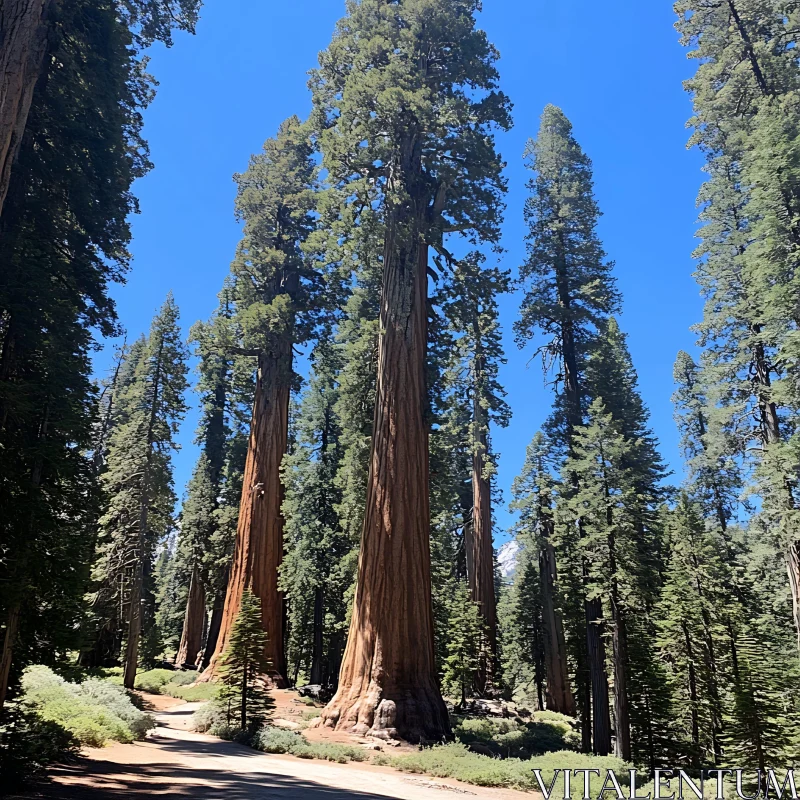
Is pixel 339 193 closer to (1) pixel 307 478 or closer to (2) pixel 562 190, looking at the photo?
(2) pixel 562 190

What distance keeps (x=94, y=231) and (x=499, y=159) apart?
10932 mm

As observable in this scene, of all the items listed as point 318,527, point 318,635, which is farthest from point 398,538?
point 318,635

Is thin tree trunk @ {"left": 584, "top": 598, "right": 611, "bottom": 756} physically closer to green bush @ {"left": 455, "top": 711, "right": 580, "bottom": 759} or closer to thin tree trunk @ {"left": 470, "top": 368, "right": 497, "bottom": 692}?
green bush @ {"left": 455, "top": 711, "right": 580, "bottom": 759}

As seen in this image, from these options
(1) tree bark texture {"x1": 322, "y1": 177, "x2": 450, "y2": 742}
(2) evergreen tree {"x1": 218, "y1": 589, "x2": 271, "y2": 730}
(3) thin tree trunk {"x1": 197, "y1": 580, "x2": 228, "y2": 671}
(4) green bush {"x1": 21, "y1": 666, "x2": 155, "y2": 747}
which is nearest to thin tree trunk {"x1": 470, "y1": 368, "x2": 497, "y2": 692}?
(1) tree bark texture {"x1": 322, "y1": 177, "x2": 450, "y2": 742}

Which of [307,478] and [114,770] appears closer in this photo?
[114,770]

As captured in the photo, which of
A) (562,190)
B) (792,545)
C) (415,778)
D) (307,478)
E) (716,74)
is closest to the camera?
(415,778)

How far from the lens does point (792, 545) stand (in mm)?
12812

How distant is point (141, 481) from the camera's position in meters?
20.1

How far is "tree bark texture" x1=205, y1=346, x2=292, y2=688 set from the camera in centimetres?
2205

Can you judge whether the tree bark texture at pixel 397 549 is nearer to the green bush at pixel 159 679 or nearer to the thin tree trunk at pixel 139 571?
the thin tree trunk at pixel 139 571

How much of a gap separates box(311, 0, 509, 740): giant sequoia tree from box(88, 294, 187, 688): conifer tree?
34.4ft

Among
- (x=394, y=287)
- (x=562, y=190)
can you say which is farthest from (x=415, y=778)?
(x=562, y=190)

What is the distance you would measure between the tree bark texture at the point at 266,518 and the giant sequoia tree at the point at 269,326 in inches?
1.6

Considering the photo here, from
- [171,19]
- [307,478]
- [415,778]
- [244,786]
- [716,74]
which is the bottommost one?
[415,778]
